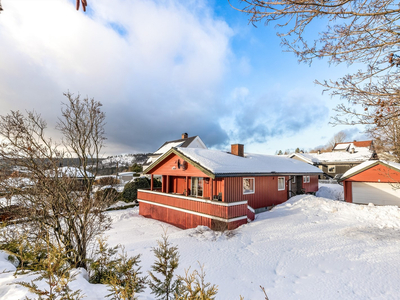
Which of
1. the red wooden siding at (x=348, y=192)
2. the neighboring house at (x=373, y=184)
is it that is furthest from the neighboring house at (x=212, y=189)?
the neighboring house at (x=373, y=184)

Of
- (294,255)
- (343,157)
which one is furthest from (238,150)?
(343,157)

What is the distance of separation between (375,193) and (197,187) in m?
15.0

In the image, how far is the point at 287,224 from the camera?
32.8ft

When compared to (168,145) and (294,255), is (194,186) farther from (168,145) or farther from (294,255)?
(168,145)

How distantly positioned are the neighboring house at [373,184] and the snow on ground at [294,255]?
5491mm

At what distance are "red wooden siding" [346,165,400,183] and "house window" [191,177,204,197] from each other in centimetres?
1389

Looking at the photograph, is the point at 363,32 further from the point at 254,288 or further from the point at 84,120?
the point at 84,120

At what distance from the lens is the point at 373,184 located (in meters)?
16.4

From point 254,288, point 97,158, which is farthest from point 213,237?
point 97,158

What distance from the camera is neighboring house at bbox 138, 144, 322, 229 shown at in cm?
1034

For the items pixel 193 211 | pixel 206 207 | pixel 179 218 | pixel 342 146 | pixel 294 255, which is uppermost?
pixel 342 146

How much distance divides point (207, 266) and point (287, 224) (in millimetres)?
5681

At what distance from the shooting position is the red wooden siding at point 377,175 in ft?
49.9

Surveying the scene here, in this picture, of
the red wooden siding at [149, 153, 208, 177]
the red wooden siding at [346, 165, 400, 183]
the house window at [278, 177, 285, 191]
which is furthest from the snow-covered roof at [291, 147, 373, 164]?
the red wooden siding at [149, 153, 208, 177]
